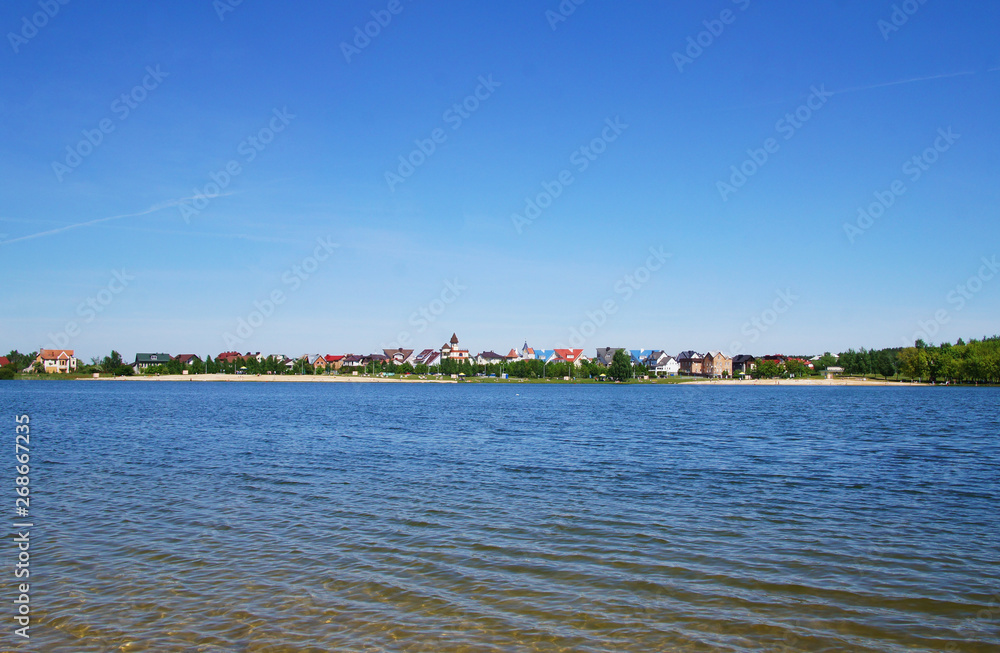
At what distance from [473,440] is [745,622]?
23.1 metres

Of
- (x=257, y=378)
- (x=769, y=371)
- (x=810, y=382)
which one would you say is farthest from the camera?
(x=769, y=371)

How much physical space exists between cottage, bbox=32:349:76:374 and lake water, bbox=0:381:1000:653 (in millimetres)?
191622

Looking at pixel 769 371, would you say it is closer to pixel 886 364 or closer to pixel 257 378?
pixel 886 364

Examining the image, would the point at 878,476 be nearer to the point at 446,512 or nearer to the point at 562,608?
the point at 446,512

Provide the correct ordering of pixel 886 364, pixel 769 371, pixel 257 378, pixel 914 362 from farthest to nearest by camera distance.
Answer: pixel 769 371, pixel 257 378, pixel 886 364, pixel 914 362

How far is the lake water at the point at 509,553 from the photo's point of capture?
7938mm

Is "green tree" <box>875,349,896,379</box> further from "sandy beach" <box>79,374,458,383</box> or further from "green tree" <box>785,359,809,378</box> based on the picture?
"sandy beach" <box>79,374,458,383</box>

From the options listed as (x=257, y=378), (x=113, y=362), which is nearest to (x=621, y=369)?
(x=257, y=378)

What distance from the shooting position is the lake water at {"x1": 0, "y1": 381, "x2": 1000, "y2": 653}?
7938 millimetres

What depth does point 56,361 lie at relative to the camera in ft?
606

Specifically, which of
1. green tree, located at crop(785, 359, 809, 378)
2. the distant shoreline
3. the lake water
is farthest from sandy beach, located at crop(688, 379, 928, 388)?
the lake water

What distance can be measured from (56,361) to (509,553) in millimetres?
213184

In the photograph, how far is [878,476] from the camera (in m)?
20.4

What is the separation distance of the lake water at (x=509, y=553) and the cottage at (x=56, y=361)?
629 feet
